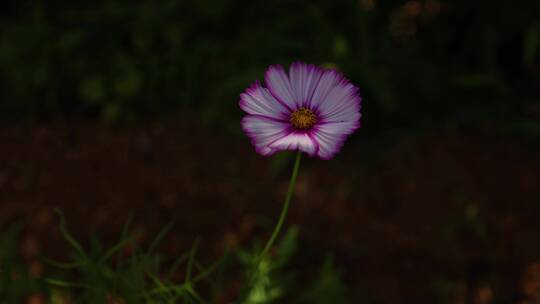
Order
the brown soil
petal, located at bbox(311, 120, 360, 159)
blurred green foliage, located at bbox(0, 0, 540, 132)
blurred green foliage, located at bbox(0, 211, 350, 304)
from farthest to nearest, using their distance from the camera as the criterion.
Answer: blurred green foliage, located at bbox(0, 0, 540, 132), the brown soil, blurred green foliage, located at bbox(0, 211, 350, 304), petal, located at bbox(311, 120, 360, 159)

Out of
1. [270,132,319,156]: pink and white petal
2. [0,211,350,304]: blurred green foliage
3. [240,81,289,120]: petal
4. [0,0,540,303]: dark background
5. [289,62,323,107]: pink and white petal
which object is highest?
[0,0,540,303]: dark background

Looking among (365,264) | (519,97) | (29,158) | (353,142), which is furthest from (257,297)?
(519,97)

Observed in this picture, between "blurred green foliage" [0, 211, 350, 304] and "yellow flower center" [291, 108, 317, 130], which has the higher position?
"yellow flower center" [291, 108, 317, 130]

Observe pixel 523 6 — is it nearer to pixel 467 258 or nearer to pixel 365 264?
pixel 467 258

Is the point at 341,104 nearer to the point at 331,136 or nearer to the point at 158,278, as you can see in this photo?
the point at 331,136

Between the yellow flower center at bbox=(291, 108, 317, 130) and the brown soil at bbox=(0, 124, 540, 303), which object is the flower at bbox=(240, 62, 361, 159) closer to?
the yellow flower center at bbox=(291, 108, 317, 130)

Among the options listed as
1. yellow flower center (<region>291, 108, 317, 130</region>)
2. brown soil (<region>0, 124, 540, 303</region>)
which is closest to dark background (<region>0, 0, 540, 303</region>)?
brown soil (<region>0, 124, 540, 303</region>)

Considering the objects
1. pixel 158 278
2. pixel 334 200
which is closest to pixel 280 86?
pixel 158 278

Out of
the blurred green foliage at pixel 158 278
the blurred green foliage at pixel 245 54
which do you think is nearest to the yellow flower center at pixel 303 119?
the blurred green foliage at pixel 158 278
